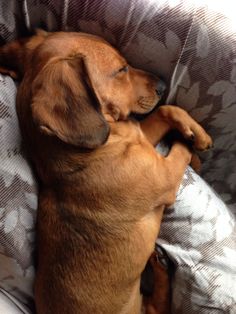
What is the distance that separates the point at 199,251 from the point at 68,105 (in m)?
0.69

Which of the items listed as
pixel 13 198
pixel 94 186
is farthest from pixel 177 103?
pixel 13 198

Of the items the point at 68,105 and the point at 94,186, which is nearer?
the point at 68,105

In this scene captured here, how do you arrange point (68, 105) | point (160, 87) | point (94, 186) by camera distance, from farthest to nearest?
point (160, 87) → point (94, 186) → point (68, 105)

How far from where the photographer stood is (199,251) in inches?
62.9

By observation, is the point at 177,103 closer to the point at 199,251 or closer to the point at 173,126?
the point at 173,126

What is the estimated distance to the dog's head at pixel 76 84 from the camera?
131cm

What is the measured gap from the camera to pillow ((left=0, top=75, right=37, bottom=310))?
1439 mm

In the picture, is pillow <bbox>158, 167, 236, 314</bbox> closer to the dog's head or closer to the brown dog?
the brown dog

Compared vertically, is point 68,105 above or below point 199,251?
above

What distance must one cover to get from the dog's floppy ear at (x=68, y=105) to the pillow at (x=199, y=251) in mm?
445

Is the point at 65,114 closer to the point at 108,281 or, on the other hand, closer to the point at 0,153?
the point at 0,153

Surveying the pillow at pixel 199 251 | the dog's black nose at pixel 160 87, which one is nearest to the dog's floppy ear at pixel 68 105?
the dog's black nose at pixel 160 87

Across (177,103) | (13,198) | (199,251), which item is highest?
(177,103)

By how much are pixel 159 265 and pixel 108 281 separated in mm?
236
